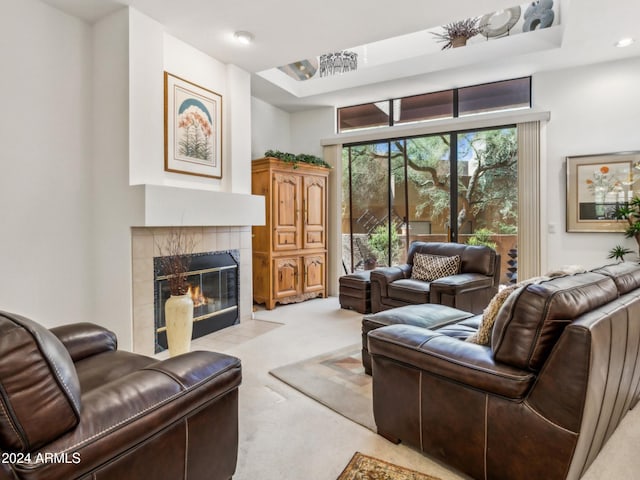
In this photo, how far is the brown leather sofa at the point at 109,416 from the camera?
876mm

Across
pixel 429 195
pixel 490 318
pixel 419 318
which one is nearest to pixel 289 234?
pixel 429 195

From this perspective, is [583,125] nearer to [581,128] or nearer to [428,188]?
[581,128]

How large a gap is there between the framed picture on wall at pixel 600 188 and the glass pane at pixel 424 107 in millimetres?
1721

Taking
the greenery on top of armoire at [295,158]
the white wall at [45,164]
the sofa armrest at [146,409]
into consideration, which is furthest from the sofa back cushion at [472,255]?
the white wall at [45,164]

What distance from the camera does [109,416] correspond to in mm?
1045

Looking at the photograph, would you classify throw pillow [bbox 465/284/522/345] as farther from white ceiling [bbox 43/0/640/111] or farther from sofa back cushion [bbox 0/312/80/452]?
white ceiling [bbox 43/0/640/111]

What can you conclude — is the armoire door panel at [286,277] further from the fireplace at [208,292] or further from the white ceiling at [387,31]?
the white ceiling at [387,31]

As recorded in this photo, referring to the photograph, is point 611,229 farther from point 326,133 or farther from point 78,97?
point 78,97

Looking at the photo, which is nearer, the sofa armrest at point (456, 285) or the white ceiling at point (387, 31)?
the white ceiling at point (387, 31)

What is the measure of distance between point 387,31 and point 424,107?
2.18 meters

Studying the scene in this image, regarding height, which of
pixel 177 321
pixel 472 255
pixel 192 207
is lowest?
pixel 177 321

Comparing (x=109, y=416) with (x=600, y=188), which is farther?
(x=600, y=188)

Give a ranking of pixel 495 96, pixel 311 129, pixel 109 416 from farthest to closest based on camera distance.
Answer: pixel 311 129 < pixel 495 96 < pixel 109 416

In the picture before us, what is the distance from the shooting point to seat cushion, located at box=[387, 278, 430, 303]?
392 centimetres
